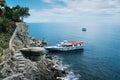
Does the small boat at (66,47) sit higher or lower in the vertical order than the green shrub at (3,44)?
lower

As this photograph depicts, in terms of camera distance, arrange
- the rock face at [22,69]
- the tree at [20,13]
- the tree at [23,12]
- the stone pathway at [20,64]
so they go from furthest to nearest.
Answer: the tree at [23,12]
the tree at [20,13]
the stone pathway at [20,64]
the rock face at [22,69]

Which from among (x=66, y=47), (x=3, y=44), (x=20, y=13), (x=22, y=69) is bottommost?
(x=66, y=47)

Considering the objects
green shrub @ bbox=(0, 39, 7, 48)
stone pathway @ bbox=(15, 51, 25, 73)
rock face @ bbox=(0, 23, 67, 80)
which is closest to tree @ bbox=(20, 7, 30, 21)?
rock face @ bbox=(0, 23, 67, 80)

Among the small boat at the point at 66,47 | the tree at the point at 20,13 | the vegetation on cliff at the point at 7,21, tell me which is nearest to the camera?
the vegetation on cliff at the point at 7,21

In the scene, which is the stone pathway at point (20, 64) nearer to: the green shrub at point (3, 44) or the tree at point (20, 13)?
the green shrub at point (3, 44)

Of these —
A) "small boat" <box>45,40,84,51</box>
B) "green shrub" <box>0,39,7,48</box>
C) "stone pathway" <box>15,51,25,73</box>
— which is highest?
"green shrub" <box>0,39,7,48</box>

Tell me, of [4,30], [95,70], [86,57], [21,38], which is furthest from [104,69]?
[4,30]

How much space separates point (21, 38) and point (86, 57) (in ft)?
107

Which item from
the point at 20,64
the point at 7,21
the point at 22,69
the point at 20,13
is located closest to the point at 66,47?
the point at 20,13

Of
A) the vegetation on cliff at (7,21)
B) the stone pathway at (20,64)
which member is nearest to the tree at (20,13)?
the vegetation on cliff at (7,21)

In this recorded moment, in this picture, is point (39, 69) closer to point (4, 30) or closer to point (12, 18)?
point (4, 30)

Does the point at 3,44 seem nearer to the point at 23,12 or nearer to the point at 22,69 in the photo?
the point at 22,69

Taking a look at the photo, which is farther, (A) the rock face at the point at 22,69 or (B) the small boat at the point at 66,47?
(B) the small boat at the point at 66,47

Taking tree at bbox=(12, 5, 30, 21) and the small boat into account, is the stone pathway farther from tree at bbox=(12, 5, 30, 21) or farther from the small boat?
the small boat
